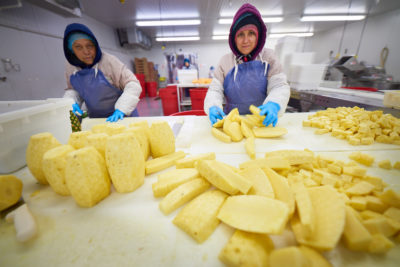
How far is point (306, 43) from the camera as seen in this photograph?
324 inches

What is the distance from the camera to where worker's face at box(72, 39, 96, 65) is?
5.63ft

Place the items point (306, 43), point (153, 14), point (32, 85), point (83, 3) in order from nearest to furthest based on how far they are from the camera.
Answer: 1. point (32, 85)
2. point (83, 3)
3. point (153, 14)
4. point (306, 43)

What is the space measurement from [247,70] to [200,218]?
1647mm

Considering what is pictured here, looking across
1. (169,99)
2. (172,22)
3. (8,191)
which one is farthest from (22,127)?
(172,22)

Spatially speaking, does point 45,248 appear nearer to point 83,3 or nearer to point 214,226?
point 214,226

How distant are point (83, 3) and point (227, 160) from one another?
5.79 m

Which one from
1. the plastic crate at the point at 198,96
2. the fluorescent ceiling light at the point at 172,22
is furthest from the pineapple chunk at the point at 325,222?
the fluorescent ceiling light at the point at 172,22

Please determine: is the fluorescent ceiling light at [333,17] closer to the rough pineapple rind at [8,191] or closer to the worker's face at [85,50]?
the worker's face at [85,50]

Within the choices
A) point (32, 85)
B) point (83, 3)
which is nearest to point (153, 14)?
point (83, 3)

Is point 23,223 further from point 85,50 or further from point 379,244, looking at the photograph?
point 85,50

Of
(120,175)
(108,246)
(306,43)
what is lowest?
(108,246)

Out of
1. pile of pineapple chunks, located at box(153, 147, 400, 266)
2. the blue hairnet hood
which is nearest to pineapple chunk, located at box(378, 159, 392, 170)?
pile of pineapple chunks, located at box(153, 147, 400, 266)

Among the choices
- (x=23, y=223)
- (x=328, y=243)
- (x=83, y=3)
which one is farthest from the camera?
(x=83, y=3)

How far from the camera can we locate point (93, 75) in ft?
5.82
